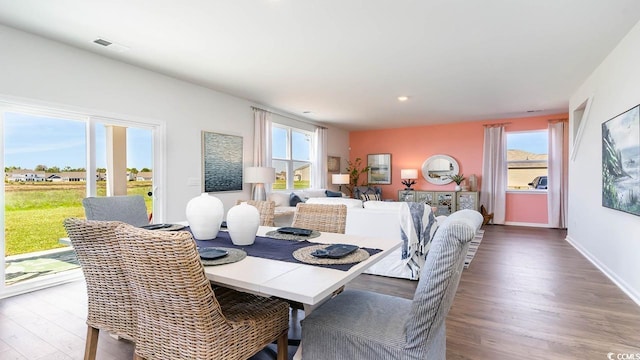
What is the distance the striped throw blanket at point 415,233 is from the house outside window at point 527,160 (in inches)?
202

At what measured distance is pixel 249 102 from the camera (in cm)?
552

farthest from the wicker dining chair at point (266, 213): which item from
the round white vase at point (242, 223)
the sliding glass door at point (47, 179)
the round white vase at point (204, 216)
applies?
the sliding glass door at point (47, 179)

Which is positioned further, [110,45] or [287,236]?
[110,45]

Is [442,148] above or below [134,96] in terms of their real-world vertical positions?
below

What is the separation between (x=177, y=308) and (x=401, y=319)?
3.18 ft

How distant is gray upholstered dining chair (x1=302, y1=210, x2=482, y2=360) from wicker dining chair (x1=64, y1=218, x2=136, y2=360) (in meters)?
0.92

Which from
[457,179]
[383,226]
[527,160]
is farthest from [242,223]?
[527,160]

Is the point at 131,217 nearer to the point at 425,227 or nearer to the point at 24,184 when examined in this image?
the point at 24,184

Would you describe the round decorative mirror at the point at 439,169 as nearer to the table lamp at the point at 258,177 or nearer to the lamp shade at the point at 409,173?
the lamp shade at the point at 409,173

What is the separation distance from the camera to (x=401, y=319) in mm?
1449

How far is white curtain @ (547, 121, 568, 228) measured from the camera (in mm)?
6586

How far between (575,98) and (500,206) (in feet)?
9.59

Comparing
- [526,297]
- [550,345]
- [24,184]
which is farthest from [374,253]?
[24,184]

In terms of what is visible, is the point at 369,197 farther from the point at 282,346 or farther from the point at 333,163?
the point at 282,346
